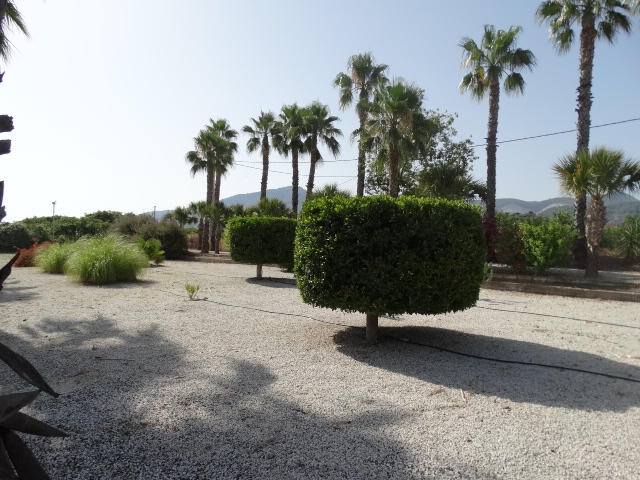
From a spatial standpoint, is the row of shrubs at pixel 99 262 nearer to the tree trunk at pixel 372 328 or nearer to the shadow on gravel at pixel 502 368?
the shadow on gravel at pixel 502 368

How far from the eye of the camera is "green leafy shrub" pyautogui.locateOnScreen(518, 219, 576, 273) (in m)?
12.8

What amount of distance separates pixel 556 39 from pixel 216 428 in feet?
61.6

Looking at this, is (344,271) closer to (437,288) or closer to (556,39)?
(437,288)

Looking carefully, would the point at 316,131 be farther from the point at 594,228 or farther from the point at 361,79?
the point at 594,228

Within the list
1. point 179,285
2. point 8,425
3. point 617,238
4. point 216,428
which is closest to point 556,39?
point 617,238

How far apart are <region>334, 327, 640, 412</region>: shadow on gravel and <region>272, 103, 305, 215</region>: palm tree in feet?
76.8

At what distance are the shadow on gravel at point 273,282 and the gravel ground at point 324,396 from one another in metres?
4.88

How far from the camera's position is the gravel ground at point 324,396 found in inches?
114

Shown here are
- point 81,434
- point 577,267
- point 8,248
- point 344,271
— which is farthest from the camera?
point 8,248

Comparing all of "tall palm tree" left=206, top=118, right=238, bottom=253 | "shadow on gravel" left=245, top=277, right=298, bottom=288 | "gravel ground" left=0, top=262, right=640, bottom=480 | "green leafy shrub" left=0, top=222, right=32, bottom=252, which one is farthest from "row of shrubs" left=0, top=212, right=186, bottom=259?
"gravel ground" left=0, top=262, right=640, bottom=480

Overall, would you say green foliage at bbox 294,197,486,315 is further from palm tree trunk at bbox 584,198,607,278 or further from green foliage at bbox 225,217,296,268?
palm tree trunk at bbox 584,198,607,278

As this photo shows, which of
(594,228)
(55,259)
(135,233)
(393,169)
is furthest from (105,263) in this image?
(135,233)

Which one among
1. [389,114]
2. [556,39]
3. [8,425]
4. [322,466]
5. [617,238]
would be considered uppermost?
[556,39]

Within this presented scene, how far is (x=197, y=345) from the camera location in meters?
5.70
